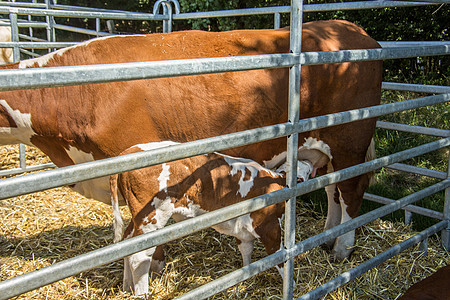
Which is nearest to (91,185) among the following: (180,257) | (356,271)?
(180,257)

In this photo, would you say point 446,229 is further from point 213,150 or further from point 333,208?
point 213,150

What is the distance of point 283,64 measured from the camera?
1949mm

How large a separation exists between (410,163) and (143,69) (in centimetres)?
469

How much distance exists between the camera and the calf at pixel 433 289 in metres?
2.11

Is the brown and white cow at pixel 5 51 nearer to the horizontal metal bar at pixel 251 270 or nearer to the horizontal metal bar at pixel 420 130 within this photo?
the horizontal metal bar at pixel 420 130

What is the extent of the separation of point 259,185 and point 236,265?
869 millimetres

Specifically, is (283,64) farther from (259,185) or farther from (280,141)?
(280,141)

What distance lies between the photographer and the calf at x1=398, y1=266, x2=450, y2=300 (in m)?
2.11

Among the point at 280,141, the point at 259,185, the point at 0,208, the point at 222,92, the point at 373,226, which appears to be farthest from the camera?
the point at 0,208

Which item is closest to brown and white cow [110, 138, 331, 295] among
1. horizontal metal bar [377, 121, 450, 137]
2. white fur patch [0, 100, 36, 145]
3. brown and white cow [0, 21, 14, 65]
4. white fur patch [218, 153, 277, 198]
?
white fur patch [218, 153, 277, 198]

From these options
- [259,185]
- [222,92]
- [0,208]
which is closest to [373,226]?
[259,185]

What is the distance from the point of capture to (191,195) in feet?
9.19

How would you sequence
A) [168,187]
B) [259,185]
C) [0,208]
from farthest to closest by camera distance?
1. [0,208]
2. [259,185]
3. [168,187]

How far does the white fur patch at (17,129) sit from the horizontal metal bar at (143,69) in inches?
76.2
